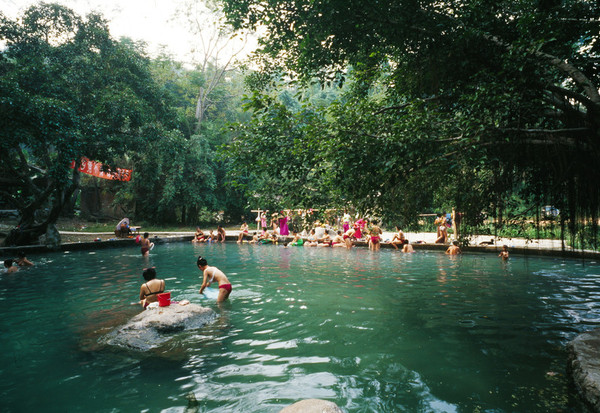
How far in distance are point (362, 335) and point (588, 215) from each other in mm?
4574

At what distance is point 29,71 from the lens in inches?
601

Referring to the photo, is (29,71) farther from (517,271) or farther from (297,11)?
(517,271)

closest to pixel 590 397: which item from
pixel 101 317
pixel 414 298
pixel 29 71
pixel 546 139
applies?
pixel 546 139

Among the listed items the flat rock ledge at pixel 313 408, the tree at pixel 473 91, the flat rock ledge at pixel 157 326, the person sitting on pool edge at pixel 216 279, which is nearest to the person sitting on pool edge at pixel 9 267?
the person sitting on pool edge at pixel 216 279

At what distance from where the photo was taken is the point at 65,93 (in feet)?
52.9

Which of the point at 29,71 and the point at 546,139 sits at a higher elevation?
the point at 29,71

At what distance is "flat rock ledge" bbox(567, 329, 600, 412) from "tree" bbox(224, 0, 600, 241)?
8.45 ft

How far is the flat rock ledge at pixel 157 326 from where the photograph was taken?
5858 millimetres

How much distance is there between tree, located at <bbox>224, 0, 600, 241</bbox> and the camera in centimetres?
549

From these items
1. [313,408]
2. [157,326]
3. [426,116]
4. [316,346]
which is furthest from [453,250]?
[313,408]

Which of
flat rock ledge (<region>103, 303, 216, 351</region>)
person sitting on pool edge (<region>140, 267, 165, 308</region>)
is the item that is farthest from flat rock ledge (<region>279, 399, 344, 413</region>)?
person sitting on pool edge (<region>140, 267, 165, 308</region>)

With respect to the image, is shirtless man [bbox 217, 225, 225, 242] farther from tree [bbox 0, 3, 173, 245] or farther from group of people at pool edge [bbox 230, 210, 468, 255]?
tree [bbox 0, 3, 173, 245]

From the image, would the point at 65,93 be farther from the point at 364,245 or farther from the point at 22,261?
the point at 364,245

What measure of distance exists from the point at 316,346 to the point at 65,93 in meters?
16.8
